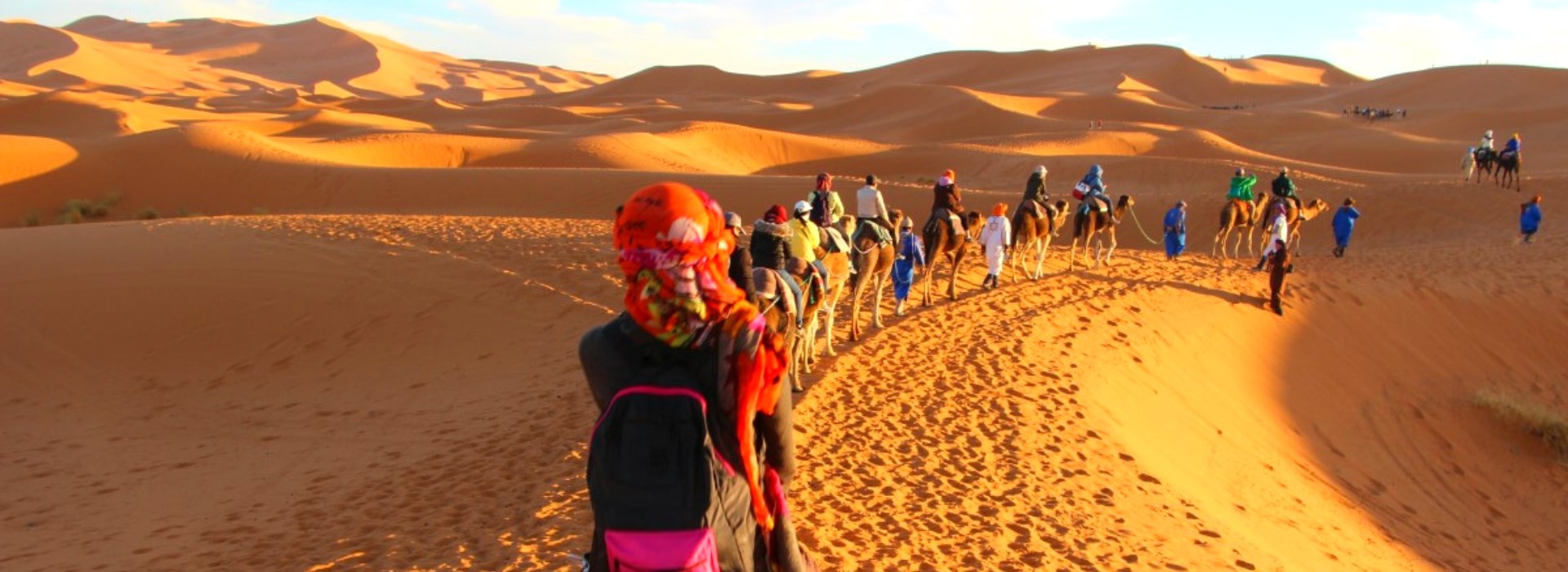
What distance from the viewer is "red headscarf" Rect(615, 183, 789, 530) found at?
9.29ft

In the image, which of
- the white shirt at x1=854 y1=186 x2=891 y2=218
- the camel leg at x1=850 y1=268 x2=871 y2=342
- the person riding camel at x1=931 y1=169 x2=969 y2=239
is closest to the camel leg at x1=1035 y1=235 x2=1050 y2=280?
the person riding camel at x1=931 y1=169 x2=969 y2=239

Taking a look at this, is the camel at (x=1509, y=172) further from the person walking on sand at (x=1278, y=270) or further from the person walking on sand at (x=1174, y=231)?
the person walking on sand at (x=1278, y=270)

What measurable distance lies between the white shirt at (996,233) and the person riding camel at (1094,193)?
2583 mm

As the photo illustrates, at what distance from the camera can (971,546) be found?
246 inches

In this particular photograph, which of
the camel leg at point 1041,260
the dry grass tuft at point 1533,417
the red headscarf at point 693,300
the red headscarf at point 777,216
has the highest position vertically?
the red headscarf at point 693,300

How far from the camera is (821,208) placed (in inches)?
433

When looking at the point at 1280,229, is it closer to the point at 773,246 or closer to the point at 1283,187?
the point at 1283,187

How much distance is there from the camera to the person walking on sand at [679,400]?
2713 millimetres

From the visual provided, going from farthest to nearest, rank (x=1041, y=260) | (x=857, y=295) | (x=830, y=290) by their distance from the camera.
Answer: (x=1041, y=260)
(x=857, y=295)
(x=830, y=290)

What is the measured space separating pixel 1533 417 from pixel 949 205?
7.29 metres

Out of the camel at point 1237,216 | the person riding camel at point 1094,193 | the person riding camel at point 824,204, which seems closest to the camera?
the person riding camel at point 824,204

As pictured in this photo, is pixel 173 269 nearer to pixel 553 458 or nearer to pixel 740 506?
pixel 553 458

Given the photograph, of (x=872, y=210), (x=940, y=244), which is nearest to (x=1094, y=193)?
(x=940, y=244)

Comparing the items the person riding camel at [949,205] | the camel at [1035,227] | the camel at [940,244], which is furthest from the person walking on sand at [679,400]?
the camel at [1035,227]
